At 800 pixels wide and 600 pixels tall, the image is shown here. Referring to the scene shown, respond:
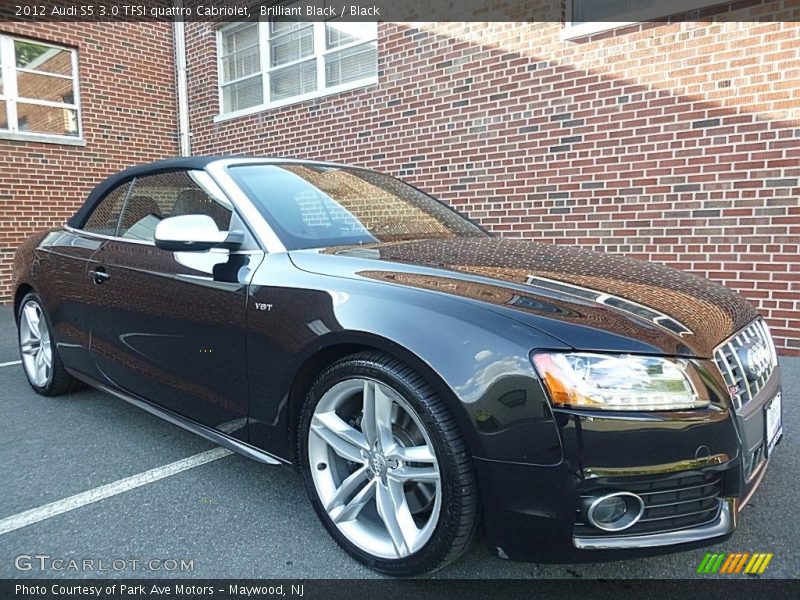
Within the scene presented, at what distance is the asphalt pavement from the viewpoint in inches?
76.5

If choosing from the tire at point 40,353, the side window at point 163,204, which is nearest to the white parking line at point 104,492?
the side window at point 163,204

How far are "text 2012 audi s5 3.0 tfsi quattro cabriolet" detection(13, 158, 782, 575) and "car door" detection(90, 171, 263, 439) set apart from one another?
1cm

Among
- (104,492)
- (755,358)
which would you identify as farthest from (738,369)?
(104,492)

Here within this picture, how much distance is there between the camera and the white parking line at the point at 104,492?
228cm

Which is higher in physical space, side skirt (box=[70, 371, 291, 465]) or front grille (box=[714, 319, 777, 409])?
front grille (box=[714, 319, 777, 409])

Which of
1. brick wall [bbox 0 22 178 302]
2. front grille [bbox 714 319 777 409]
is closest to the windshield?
front grille [bbox 714 319 777 409]

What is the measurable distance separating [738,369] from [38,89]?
382 inches

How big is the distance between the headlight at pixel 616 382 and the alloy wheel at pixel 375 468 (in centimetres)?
44

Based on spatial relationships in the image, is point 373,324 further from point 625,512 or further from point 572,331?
point 625,512

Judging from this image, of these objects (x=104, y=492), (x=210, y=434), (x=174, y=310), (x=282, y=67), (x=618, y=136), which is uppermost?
(x=282, y=67)

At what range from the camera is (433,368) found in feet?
5.54

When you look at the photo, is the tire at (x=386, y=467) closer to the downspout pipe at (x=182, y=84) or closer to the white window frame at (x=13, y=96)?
Answer: the white window frame at (x=13, y=96)

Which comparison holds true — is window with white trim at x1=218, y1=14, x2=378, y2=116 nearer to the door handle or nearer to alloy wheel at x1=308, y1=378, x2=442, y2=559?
the door handle

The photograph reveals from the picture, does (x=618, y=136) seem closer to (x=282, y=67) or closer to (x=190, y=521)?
(x=190, y=521)
